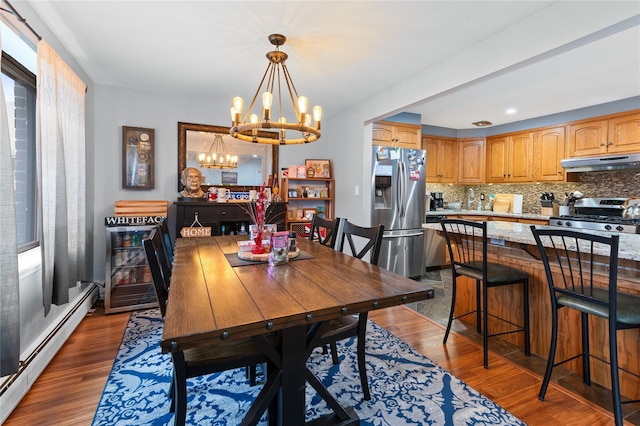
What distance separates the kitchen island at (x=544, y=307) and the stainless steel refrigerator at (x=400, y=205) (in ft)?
4.01

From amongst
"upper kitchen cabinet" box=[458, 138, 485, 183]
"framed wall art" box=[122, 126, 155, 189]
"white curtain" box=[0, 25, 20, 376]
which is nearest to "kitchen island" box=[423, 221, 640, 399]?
"upper kitchen cabinet" box=[458, 138, 485, 183]

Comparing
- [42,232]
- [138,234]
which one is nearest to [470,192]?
[138,234]

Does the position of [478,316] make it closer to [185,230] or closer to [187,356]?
[187,356]

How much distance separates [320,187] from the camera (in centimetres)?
477

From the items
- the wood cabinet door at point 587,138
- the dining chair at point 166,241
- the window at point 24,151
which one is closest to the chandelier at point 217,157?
the window at point 24,151

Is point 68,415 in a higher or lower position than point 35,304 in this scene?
lower

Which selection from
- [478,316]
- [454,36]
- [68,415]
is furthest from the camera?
[478,316]

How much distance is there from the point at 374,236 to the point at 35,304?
2275 millimetres

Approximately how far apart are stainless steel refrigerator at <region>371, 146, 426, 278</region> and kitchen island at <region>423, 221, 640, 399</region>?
1.22 m

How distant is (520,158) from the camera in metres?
4.91

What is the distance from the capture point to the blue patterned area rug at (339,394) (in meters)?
1.67

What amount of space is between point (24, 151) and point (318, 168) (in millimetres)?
3103

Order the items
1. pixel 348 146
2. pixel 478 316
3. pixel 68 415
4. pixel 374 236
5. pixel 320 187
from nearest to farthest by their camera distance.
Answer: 1. pixel 68 415
2. pixel 374 236
3. pixel 478 316
4. pixel 348 146
5. pixel 320 187

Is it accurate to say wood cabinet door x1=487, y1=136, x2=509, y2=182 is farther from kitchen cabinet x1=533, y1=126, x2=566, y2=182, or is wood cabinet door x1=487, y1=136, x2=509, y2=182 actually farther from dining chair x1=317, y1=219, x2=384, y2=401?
dining chair x1=317, y1=219, x2=384, y2=401
